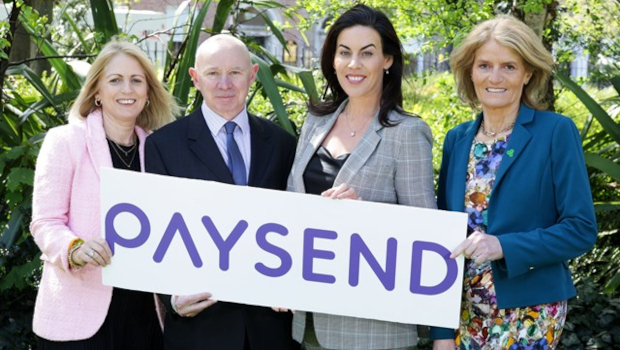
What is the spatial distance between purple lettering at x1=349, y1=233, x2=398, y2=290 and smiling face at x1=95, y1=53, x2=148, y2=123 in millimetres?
1088

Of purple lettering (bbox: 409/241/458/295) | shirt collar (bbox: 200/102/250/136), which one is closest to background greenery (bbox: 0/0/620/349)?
shirt collar (bbox: 200/102/250/136)

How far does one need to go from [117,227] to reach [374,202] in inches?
38.3

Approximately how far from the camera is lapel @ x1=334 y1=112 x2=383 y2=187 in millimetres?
3111

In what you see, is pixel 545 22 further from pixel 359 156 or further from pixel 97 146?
pixel 97 146

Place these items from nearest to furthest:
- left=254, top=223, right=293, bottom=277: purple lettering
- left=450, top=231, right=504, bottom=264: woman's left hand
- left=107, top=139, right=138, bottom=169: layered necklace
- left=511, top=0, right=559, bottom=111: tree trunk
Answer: left=450, top=231, right=504, bottom=264: woman's left hand, left=254, top=223, right=293, bottom=277: purple lettering, left=107, top=139, right=138, bottom=169: layered necklace, left=511, top=0, right=559, bottom=111: tree trunk

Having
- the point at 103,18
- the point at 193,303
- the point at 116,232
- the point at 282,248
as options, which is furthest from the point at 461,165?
the point at 103,18

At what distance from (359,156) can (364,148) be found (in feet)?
0.11

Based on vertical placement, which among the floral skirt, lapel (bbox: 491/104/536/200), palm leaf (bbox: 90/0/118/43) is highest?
palm leaf (bbox: 90/0/118/43)

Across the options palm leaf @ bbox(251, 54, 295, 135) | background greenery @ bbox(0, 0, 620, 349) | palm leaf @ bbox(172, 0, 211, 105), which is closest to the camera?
palm leaf @ bbox(251, 54, 295, 135)

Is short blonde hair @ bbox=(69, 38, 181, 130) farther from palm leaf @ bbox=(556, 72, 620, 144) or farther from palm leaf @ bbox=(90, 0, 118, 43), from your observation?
→ palm leaf @ bbox=(556, 72, 620, 144)

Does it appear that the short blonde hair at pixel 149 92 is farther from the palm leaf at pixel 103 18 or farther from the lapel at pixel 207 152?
the palm leaf at pixel 103 18

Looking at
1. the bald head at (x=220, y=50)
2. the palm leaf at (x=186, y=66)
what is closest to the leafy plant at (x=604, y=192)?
the palm leaf at (x=186, y=66)

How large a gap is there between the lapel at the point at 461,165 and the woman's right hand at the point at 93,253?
4.27 feet

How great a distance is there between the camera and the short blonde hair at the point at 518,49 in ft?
10.1
